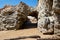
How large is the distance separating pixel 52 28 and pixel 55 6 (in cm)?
158

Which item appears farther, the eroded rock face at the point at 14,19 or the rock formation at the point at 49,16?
the eroded rock face at the point at 14,19

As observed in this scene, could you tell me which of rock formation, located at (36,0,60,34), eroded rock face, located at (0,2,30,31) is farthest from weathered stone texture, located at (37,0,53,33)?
eroded rock face, located at (0,2,30,31)

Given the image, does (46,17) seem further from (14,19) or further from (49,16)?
(14,19)

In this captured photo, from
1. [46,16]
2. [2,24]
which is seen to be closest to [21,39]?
[46,16]

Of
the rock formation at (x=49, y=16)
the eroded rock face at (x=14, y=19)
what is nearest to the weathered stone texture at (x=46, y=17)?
the rock formation at (x=49, y=16)

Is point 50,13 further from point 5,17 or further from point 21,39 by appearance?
point 5,17

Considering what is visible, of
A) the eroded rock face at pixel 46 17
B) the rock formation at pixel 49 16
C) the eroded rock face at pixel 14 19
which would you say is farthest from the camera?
the eroded rock face at pixel 14 19

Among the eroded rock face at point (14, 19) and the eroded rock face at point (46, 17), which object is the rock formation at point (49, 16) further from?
the eroded rock face at point (14, 19)

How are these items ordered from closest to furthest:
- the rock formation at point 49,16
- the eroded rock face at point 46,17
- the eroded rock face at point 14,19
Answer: the rock formation at point 49,16, the eroded rock face at point 46,17, the eroded rock face at point 14,19

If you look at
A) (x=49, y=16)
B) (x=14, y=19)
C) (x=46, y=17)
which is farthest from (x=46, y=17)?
(x=14, y=19)

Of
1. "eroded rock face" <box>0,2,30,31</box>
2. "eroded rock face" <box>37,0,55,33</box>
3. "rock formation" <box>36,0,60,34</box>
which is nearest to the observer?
"rock formation" <box>36,0,60,34</box>

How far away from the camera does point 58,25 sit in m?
7.37

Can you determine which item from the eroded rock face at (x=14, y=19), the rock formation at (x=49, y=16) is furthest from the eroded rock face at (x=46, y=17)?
the eroded rock face at (x=14, y=19)

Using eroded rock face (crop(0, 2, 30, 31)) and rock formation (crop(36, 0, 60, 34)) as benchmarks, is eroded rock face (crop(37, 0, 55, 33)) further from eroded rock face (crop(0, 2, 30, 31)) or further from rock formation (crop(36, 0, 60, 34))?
eroded rock face (crop(0, 2, 30, 31))
